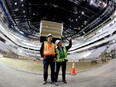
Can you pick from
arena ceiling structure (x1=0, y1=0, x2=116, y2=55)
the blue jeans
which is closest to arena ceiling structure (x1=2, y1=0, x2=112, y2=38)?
arena ceiling structure (x1=0, y1=0, x2=116, y2=55)

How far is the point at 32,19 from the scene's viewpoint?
1.75 ft

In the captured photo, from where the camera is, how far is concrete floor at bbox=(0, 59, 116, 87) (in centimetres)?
57

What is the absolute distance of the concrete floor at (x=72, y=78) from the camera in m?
0.57

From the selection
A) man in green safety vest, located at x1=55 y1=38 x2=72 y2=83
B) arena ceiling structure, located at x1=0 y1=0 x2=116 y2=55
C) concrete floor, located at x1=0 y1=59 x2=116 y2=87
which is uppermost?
arena ceiling structure, located at x1=0 y1=0 x2=116 y2=55

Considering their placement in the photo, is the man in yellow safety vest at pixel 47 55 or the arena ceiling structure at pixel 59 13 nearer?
the arena ceiling structure at pixel 59 13

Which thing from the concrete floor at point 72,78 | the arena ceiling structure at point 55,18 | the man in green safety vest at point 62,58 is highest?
the arena ceiling structure at point 55,18

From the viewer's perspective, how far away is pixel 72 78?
62 centimetres

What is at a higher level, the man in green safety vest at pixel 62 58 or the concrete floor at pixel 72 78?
the man in green safety vest at pixel 62 58

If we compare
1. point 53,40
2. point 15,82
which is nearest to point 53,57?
point 53,40

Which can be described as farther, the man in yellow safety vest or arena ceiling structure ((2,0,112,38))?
the man in yellow safety vest

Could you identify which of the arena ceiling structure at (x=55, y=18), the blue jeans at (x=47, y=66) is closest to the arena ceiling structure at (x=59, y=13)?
the arena ceiling structure at (x=55, y=18)

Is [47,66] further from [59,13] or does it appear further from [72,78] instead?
[59,13]

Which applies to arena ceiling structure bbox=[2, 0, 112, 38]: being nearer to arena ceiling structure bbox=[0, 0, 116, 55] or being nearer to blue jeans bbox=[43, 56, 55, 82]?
→ arena ceiling structure bbox=[0, 0, 116, 55]

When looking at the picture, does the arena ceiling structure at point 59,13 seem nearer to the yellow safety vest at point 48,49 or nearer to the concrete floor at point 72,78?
the yellow safety vest at point 48,49
